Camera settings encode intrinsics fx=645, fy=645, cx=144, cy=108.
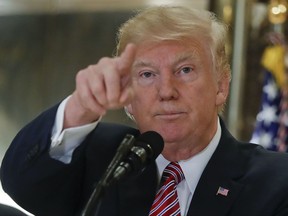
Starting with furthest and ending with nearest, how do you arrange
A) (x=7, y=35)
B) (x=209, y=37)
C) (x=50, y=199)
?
(x=7, y=35) < (x=209, y=37) < (x=50, y=199)

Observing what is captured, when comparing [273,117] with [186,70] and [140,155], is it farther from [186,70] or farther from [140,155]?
[140,155]

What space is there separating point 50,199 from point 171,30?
0.56 meters

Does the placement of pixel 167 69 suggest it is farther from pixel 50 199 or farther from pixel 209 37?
pixel 50 199

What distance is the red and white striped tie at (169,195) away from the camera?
170cm

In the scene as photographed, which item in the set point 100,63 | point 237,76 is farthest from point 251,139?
point 100,63

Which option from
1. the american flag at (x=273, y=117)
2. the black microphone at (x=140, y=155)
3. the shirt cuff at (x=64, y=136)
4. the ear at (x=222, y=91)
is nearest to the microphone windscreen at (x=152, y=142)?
the black microphone at (x=140, y=155)

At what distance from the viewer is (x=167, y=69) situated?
1.75 meters

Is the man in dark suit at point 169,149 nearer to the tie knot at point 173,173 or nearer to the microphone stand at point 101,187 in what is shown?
the tie knot at point 173,173

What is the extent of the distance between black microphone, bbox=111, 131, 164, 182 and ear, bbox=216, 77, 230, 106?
1.97 ft

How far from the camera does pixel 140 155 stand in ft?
4.03

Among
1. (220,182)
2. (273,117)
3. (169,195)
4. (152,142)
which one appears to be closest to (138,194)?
(169,195)

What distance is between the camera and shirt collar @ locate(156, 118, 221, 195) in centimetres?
176

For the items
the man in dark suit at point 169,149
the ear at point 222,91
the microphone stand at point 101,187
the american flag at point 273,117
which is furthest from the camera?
the american flag at point 273,117

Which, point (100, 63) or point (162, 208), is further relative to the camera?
point (162, 208)
